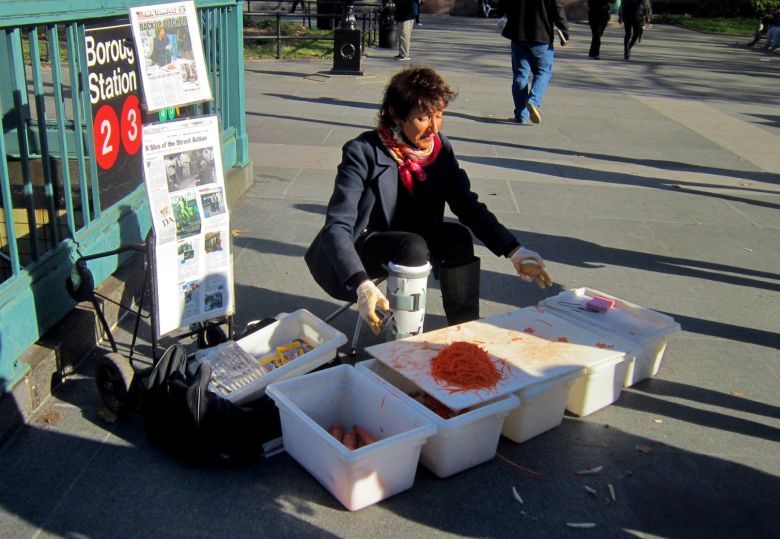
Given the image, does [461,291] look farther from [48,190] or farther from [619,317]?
[48,190]

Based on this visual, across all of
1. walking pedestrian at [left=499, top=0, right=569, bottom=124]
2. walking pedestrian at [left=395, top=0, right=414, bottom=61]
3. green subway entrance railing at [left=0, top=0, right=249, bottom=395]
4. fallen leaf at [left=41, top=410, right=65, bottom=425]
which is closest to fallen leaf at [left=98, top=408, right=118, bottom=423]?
fallen leaf at [left=41, top=410, right=65, bottom=425]

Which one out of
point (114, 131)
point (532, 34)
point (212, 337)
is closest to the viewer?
point (212, 337)

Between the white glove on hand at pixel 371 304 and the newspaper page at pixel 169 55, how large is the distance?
1155 millimetres

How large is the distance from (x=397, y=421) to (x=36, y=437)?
1.43 m

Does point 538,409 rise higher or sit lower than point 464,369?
lower

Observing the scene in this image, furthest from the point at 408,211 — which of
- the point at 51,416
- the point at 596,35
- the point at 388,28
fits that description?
the point at 596,35

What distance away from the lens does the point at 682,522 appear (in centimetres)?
290

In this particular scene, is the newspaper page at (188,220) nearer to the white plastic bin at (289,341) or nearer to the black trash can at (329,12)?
the white plastic bin at (289,341)

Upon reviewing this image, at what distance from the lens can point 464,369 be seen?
3152mm

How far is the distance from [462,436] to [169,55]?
198 cm

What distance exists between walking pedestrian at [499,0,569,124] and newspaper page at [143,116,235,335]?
6.98 meters

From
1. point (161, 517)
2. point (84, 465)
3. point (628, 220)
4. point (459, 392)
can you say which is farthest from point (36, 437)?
point (628, 220)

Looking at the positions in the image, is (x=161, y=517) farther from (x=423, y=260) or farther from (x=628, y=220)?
(x=628, y=220)

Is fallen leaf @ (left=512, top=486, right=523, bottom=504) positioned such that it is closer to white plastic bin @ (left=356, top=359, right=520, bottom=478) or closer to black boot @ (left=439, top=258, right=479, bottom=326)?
white plastic bin @ (left=356, top=359, right=520, bottom=478)
